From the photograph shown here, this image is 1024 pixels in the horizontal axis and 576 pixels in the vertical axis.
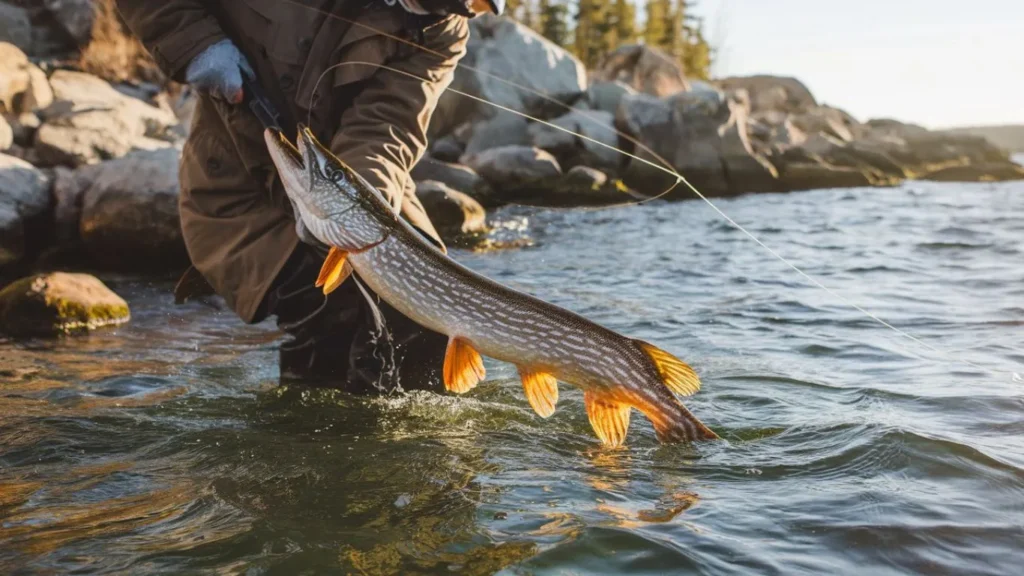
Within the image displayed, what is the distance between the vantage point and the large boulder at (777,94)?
53.4 meters

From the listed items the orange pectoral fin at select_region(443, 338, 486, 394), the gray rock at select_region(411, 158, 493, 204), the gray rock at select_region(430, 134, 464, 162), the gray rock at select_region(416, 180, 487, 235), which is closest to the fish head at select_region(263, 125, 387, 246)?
the orange pectoral fin at select_region(443, 338, 486, 394)

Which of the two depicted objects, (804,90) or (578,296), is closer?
(578,296)

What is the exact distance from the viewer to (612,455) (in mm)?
3982

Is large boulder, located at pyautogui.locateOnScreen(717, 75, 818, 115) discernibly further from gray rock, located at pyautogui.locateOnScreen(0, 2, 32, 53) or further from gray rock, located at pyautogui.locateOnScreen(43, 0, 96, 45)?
gray rock, located at pyautogui.locateOnScreen(0, 2, 32, 53)

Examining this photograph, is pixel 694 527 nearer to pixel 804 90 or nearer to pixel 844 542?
pixel 844 542

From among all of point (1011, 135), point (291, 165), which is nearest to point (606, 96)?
point (291, 165)

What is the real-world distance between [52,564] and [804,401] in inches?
136

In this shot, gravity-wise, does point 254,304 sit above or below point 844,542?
above

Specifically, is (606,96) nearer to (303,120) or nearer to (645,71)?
(645,71)

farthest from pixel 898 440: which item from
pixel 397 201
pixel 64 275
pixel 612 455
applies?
pixel 64 275

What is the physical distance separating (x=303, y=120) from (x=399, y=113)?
0.44 metres

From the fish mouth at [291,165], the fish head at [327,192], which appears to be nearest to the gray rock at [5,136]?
the fish mouth at [291,165]

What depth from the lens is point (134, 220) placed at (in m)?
9.50

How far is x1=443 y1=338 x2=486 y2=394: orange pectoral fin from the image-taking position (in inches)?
134
